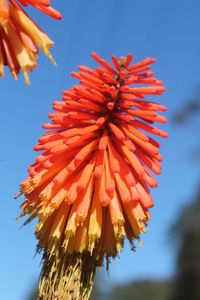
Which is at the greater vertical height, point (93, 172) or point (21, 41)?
point (21, 41)

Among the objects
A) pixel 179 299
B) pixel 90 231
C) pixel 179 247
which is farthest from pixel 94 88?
pixel 179 247

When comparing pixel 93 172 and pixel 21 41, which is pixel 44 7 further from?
pixel 93 172

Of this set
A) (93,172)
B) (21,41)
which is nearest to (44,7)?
(21,41)

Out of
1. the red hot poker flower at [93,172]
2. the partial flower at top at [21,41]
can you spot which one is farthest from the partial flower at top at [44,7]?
the red hot poker flower at [93,172]

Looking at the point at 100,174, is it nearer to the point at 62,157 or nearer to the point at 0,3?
the point at 62,157

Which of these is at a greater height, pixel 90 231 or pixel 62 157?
pixel 62 157

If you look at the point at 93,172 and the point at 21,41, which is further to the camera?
the point at 93,172
